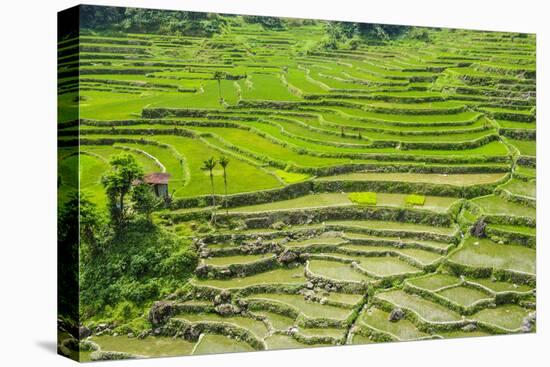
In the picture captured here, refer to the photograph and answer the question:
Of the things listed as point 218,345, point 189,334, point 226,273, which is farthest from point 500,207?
point 189,334

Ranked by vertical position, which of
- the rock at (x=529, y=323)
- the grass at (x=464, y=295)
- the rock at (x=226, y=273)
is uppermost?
the rock at (x=226, y=273)

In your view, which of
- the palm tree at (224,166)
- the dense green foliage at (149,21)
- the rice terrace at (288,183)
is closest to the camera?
the dense green foliage at (149,21)

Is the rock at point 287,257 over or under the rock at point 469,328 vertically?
over

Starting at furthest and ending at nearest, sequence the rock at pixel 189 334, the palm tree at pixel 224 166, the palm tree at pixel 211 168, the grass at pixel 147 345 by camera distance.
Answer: the palm tree at pixel 224 166 < the palm tree at pixel 211 168 < the rock at pixel 189 334 < the grass at pixel 147 345

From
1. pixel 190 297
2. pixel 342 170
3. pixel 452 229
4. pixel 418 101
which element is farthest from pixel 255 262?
pixel 418 101

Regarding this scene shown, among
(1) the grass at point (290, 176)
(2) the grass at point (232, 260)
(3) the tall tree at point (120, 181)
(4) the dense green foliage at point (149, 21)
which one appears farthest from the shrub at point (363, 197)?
(3) the tall tree at point (120, 181)

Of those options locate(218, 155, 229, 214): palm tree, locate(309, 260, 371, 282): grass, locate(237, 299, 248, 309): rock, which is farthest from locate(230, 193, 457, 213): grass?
locate(237, 299, 248, 309): rock

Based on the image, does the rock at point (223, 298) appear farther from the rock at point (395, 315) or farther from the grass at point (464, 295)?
the grass at point (464, 295)
